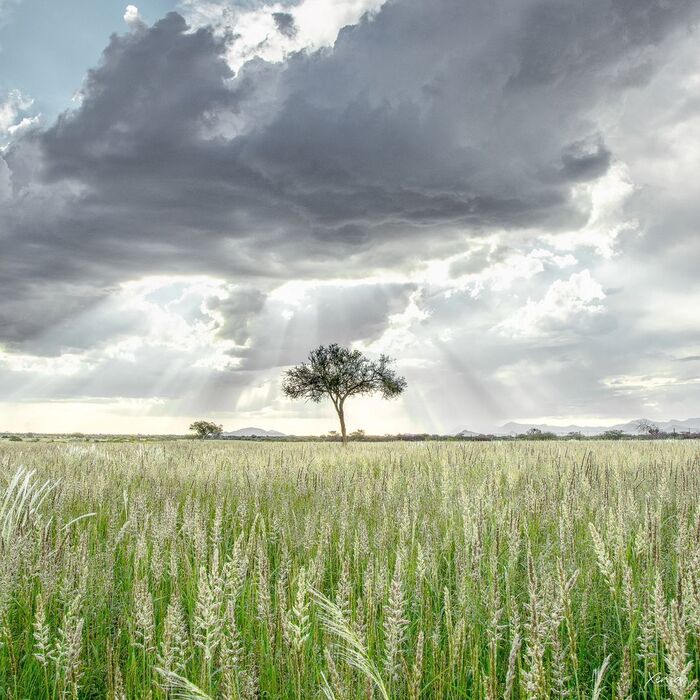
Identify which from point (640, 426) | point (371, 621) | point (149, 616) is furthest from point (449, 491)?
point (640, 426)

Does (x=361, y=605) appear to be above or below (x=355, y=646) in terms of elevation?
below

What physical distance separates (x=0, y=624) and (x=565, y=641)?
3592 millimetres

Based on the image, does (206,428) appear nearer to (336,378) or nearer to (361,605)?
(336,378)

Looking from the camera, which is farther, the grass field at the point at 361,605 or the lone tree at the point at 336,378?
the lone tree at the point at 336,378

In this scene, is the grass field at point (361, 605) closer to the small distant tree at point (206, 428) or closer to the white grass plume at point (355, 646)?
the white grass plume at point (355, 646)

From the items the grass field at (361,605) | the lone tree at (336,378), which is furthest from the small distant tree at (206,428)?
the grass field at (361,605)

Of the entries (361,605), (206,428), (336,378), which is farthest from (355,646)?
(206,428)

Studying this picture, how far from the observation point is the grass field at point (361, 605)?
225 cm

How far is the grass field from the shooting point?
7.38ft

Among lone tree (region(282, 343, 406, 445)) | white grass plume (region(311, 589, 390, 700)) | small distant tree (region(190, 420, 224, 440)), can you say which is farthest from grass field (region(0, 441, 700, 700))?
small distant tree (region(190, 420, 224, 440))

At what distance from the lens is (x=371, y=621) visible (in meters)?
3.41

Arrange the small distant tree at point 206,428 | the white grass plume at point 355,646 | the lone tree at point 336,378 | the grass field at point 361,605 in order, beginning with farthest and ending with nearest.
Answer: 1. the small distant tree at point 206,428
2. the lone tree at point 336,378
3. the grass field at point 361,605
4. the white grass plume at point 355,646

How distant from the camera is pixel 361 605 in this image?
10.4ft

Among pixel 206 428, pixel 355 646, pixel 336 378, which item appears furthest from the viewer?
pixel 206 428
